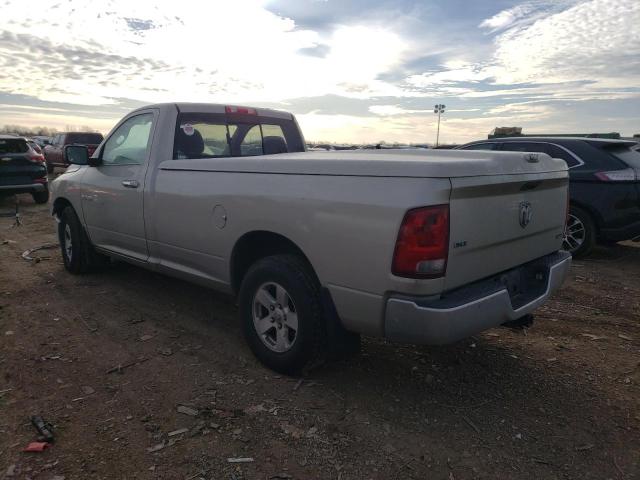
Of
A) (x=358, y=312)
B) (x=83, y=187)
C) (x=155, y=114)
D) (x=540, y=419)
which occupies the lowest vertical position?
(x=540, y=419)

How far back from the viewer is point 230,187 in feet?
11.2

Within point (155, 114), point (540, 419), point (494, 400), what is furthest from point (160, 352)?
point (540, 419)

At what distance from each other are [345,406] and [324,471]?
1.98ft

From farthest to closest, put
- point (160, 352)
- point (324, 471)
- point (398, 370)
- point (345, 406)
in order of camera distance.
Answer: point (160, 352) → point (398, 370) → point (345, 406) → point (324, 471)

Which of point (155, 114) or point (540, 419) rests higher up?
point (155, 114)

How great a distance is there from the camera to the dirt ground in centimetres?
249

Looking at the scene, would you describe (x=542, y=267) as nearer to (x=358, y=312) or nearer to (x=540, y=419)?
(x=540, y=419)

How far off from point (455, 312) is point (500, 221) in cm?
67

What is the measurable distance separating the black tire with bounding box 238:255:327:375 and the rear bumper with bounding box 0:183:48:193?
10.6 m

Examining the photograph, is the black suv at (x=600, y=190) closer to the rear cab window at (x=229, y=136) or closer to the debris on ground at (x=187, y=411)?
the rear cab window at (x=229, y=136)

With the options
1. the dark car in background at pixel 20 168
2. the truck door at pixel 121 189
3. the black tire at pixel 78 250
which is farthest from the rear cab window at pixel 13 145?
the truck door at pixel 121 189

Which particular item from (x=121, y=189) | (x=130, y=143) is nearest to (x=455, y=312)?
(x=121, y=189)

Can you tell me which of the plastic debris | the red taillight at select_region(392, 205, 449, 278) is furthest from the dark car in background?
the red taillight at select_region(392, 205, 449, 278)

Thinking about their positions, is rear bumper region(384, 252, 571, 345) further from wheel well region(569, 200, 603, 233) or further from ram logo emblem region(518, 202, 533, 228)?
wheel well region(569, 200, 603, 233)
